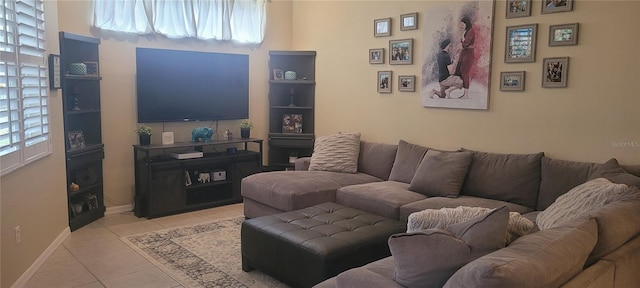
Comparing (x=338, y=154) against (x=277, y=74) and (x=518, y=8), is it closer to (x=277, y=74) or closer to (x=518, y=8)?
(x=277, y=74)

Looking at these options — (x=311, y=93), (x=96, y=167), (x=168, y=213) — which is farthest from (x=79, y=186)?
(x=311, y=93)

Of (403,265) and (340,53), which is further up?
(340,53)

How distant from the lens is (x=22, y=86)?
3301 mm

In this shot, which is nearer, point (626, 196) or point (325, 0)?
point (626, 196)

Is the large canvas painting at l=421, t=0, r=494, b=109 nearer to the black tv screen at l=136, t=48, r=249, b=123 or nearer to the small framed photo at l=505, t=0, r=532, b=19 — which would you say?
the small framed photo at l=505, t=0, r=532, b=19

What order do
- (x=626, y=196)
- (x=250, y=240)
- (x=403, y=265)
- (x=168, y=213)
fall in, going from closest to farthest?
(x=403, y=265) → (x=626, y=196) → (x=250, y=240) → (x=168, y=213)

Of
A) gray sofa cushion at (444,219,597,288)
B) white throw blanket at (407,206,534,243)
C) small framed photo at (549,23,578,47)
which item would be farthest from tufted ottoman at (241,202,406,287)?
small framed photo at (549,23,578,47)

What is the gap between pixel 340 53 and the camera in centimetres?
573

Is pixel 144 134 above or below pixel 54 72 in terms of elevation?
below

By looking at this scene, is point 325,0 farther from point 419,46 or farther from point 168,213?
point 168,213

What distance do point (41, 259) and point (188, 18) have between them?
294 cm

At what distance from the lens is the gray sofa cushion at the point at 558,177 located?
3.60 m

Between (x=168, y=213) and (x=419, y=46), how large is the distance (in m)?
3.06

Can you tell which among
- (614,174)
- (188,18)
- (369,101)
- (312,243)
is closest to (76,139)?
(188,18)
